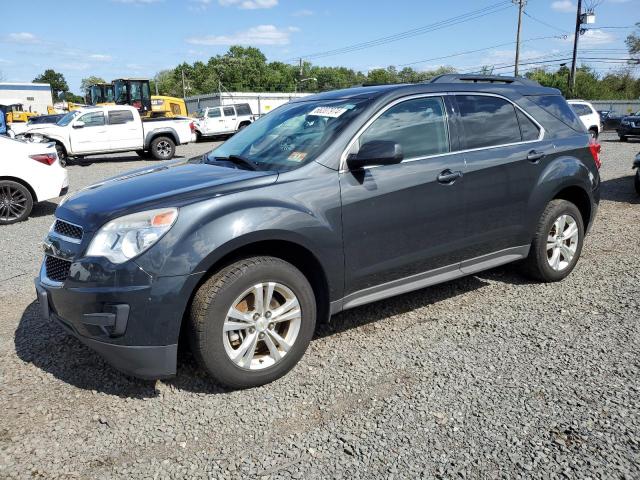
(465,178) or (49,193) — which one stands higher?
(465,178)

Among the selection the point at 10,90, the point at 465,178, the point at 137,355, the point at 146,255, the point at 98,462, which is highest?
the point at 10,90

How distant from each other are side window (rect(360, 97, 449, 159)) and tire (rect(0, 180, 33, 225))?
7.02 metres

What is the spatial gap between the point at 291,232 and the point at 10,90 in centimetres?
6228

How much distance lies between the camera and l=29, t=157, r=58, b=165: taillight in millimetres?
8548

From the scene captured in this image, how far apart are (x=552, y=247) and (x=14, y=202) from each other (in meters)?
7.91

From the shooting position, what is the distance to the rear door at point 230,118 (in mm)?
27234

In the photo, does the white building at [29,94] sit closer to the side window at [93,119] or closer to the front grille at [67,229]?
the side window at [93,119]

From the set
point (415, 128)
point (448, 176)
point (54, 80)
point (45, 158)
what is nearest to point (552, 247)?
point (448, 176)

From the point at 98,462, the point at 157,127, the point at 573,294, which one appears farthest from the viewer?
the point at 157,127

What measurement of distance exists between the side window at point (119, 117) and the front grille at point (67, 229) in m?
15.5

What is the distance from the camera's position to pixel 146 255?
2.75m

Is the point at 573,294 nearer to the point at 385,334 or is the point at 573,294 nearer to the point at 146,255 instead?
the point at 385,334

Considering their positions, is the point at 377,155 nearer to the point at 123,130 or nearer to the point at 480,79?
the point at 480,79

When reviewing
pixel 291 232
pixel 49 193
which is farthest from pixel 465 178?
pixel 49 193
